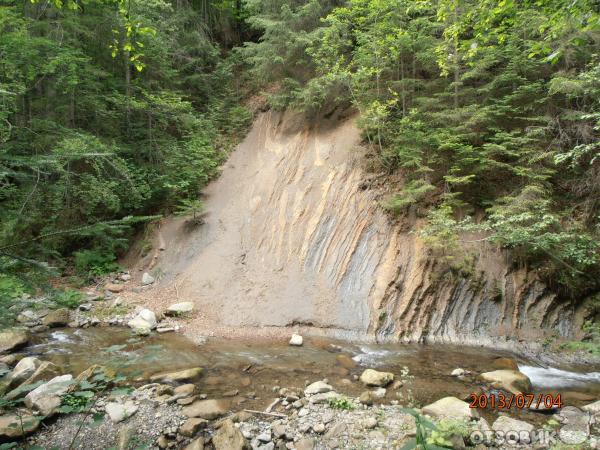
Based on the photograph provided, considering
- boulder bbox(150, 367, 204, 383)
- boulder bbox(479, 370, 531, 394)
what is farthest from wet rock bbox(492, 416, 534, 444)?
boulder bbox(150, 367, 204, 383)

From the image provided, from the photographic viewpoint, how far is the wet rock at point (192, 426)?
4812mm

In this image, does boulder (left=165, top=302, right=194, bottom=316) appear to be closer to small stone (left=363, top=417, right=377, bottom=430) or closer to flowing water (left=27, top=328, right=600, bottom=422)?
flowing water (left=27, top=328, right=600, bottom=422)

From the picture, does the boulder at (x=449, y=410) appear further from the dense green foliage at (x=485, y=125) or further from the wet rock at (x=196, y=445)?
the dense green foliage at (x=485, y=125)

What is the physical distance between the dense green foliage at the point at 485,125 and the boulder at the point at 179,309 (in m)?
6.46

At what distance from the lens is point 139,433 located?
4.75m

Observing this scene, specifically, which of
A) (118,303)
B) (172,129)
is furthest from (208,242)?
(172,129)

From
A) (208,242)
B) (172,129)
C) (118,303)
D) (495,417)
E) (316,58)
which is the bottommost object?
(118,303)

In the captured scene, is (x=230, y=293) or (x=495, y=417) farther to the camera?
(x=230, y=293)

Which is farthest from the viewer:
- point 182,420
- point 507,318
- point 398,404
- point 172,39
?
point 172,39

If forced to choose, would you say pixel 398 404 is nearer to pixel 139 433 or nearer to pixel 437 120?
pixel 139 433

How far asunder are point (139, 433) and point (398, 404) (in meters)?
3.93

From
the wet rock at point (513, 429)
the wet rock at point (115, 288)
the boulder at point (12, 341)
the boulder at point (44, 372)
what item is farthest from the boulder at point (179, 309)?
the wet rock at point (513, 429)

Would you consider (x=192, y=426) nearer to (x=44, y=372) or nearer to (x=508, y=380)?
(x=44, y=372)

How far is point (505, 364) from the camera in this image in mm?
7543
